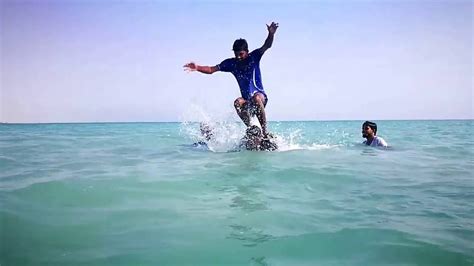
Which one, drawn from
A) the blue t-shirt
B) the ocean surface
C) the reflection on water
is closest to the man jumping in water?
the blue t-shirt

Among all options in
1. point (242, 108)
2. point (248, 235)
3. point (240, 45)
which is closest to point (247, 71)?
point (240, 45)

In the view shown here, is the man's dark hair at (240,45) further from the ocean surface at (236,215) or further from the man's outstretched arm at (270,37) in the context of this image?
the ocean surface at (236,215)

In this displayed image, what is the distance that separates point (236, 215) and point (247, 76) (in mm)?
5639

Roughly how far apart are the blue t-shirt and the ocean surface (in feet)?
9.06

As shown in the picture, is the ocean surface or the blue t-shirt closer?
the ocean surface

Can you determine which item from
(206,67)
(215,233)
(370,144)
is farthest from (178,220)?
(370,144)

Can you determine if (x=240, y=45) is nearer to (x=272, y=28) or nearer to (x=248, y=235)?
(x=272, y=28)

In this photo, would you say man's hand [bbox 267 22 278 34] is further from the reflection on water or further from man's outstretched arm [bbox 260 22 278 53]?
the reflection on water

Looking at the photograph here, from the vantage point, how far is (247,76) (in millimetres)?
8836


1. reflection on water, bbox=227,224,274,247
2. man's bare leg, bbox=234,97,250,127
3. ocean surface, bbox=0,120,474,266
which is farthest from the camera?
man's bare leg, bbox=234,97,250,127

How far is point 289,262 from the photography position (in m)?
2.69

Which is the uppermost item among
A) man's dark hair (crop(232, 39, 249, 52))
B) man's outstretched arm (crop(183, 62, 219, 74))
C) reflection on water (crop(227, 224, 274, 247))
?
man's dark hair (crop(232, 39, 249, 52))

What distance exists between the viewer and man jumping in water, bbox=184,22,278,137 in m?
8.59

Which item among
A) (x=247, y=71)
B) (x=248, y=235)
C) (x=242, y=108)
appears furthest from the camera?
(x=242, y=108)
